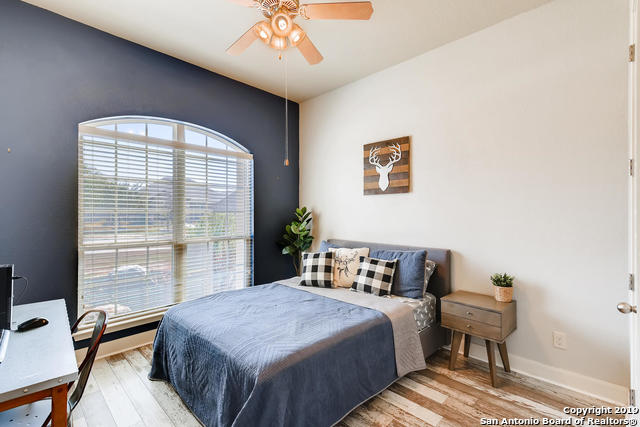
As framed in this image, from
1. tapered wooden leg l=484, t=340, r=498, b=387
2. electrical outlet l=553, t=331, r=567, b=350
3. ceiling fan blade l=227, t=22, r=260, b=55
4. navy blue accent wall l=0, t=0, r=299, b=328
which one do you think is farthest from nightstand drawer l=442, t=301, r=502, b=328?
navy blue accent wall l=0, t=0, r=299, b=328

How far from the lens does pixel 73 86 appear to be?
98.3 inches

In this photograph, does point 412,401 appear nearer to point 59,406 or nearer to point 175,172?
point 59,406

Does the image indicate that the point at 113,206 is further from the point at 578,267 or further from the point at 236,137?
the point at 578,267

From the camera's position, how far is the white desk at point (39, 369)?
104 cm

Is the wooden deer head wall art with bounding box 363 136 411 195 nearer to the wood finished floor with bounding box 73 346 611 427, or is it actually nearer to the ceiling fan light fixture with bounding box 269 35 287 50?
the ceiling fan light fixture with bounding box 269 35 287 50

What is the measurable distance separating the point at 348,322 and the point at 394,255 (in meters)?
1.14

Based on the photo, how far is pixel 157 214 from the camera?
2979mm

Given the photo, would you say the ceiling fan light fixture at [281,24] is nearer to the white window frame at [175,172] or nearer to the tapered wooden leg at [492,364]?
the white window frame at [175,172]

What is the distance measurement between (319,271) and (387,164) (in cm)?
142

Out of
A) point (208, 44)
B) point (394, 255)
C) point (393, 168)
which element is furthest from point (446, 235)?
point (208, 44)

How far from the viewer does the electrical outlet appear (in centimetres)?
220

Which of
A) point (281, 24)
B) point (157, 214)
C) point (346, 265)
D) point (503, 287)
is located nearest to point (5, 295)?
point (157, 214)

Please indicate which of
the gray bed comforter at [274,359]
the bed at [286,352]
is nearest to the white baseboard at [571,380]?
the bed at [286,352]

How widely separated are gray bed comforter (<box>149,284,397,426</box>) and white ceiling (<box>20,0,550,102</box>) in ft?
7.80
